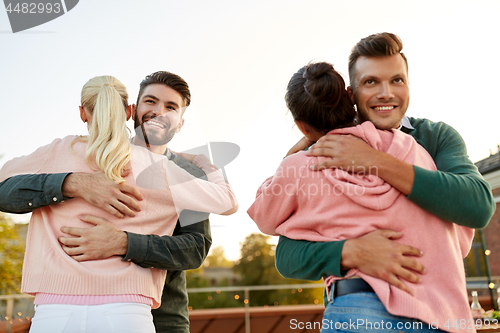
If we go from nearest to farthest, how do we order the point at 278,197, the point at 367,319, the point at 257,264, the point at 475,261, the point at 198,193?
the point at 367,319 < the point at 278,197 < the point at 198,193 < the point at 475,261 < the point at 257,264

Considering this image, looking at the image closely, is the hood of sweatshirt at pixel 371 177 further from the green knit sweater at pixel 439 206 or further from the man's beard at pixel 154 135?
the man's beard at pixel 154 135

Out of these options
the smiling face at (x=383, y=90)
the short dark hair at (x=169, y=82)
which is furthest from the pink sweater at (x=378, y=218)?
the short dark hair at (x=169, y=82)

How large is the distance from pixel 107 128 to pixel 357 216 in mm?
850

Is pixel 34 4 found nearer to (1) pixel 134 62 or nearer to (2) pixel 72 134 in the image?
(1) pixel 134 62

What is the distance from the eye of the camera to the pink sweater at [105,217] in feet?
3.84

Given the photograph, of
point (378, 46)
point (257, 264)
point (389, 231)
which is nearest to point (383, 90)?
point (378, 46)

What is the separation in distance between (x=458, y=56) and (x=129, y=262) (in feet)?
20.5

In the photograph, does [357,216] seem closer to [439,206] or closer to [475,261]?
[439,206]

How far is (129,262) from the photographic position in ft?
4.12

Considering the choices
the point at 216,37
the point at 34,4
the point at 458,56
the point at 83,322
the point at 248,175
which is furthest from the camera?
the point at 458,56

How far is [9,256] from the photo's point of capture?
40.6 feet

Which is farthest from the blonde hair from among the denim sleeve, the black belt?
the black belt

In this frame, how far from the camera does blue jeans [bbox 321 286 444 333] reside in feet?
3.00

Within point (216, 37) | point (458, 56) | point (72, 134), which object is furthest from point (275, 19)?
point (72, 134)
